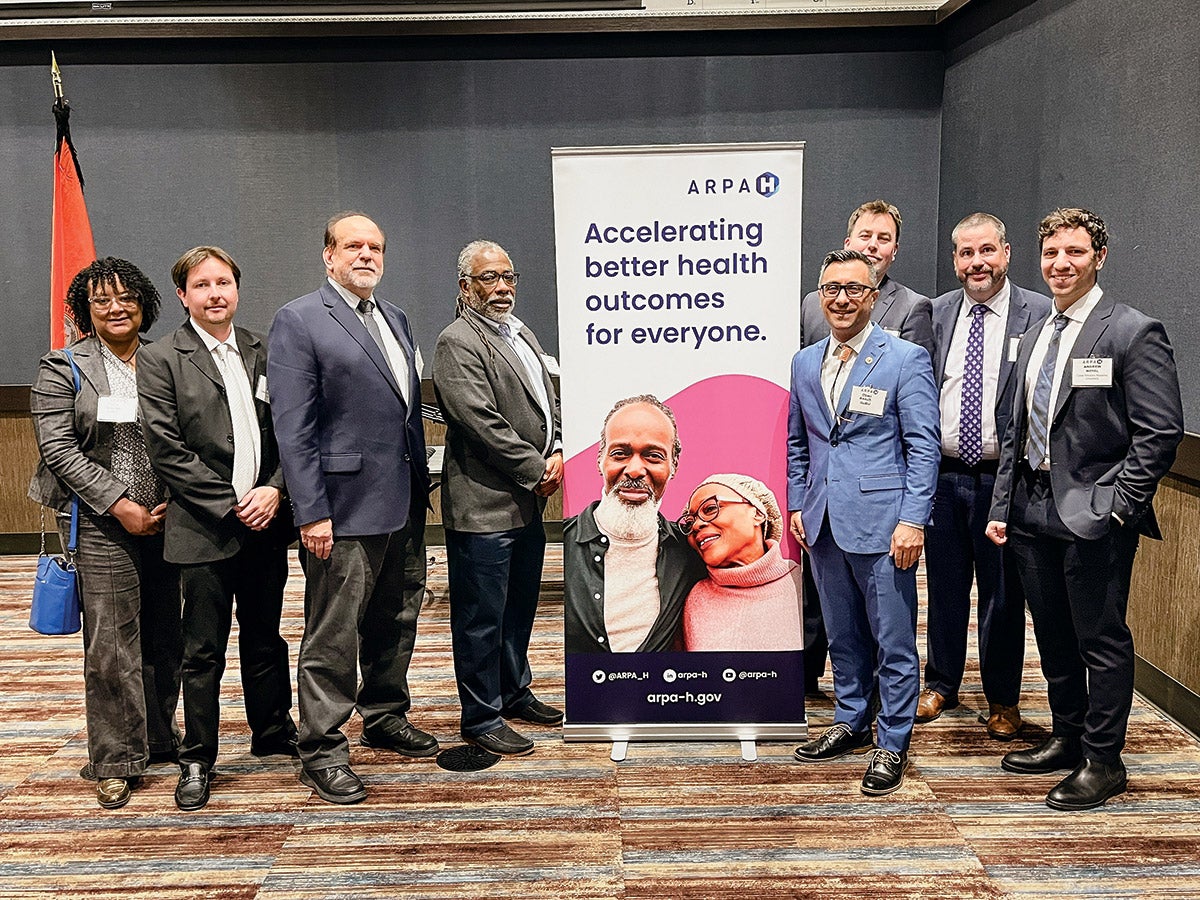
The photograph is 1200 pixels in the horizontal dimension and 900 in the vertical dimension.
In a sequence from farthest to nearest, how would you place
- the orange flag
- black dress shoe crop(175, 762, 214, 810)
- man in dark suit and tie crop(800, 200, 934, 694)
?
the orange flag, man in dark suit and tie crop(800, 200, 934, 694), black dress shoe crop(175, 762, 214, 810)

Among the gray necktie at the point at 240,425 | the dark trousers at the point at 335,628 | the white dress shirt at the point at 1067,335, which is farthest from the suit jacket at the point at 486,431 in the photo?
the white dress shirt at the point at 1067,335

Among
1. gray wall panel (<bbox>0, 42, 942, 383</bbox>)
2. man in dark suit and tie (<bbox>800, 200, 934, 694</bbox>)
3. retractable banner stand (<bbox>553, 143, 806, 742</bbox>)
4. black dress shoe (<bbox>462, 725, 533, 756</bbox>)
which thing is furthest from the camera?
gray wall panel (<bbox>0, 42, 942, 383</bbox>)

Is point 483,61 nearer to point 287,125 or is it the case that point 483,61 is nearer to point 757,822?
point 287,125

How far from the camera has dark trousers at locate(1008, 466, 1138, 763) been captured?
2.99 metres

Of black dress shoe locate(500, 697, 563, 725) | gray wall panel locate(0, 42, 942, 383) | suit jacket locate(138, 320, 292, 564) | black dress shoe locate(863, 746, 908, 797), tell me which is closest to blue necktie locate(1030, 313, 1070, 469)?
black dress shoe locate(863, 746, 908, 797)

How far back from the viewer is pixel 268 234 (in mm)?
6352

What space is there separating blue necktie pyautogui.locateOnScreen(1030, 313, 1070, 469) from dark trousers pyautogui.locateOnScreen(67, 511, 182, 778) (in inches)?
106

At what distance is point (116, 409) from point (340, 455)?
671mm

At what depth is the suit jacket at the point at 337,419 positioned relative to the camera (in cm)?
302

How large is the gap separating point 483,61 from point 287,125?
1260 millimetres

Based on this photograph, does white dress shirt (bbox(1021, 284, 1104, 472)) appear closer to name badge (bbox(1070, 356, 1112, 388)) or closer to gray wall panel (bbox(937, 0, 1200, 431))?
name badge (bbox(1070, 356, 1112, 388))

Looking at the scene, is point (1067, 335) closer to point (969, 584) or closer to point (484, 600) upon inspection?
point (969, 584)

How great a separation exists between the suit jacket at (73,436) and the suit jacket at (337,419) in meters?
0.53

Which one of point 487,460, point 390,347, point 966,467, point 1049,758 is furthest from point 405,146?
point 1049,758
